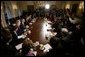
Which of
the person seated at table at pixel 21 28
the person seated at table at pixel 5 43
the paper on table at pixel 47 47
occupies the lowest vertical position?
the paper on table at pixel 47 47

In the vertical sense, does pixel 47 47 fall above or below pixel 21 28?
below

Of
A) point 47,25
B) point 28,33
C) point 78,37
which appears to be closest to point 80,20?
point 78,37

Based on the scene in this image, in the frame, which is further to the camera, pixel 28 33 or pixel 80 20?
pixel 28 33

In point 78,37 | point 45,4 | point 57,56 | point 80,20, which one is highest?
point 45,4

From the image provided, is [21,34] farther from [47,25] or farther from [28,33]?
[47,25]

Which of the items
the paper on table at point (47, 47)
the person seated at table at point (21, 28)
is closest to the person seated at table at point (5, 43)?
the person seated at table at point (21, 28)

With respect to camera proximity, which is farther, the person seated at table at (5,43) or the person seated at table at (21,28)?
the person seated at table at (21,28)

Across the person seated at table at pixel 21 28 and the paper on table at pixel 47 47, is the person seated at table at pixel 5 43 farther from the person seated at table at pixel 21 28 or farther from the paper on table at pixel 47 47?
the paper on table at pixel 47 47

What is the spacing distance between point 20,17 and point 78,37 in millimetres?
531

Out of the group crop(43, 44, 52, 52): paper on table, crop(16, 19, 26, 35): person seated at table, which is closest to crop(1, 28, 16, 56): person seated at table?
crop(16, 19, 26, 35): person seated at table

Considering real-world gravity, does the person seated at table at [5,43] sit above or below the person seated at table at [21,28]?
below

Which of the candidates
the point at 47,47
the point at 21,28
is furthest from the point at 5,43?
the point at 47,47

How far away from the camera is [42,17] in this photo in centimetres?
98

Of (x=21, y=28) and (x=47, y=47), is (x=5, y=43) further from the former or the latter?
(x=47, y=47)
